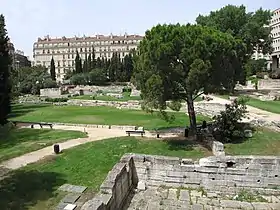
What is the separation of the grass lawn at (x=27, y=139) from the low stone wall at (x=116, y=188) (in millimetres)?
9030

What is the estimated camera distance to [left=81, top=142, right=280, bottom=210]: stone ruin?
460 inches

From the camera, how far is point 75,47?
468 ft

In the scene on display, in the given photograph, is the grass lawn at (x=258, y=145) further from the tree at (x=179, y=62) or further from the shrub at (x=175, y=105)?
the tree at (x=179, y=62)

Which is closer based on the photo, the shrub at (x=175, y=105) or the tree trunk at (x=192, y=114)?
the shrub at (x=175, y=105)

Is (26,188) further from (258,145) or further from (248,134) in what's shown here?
(248,134)

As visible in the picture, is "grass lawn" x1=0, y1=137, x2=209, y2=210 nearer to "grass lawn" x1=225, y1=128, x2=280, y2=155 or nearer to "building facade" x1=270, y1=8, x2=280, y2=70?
"grass lawn" x1=225, y1=128, x2=280, y2=155

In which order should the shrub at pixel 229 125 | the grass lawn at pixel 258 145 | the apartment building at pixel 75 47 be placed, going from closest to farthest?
the grass lawn at pixel 258 145 < the shrub at pixel 229 125 < the apartment building at pixel 75 47

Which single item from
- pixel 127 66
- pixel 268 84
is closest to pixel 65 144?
pixel 268 84

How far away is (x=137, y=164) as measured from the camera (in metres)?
13.4

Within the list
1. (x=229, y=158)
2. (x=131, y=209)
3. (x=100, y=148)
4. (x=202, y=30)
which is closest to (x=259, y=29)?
(x=202, y=30)

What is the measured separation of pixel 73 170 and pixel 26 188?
2.85m

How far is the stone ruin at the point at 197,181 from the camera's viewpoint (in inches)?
460

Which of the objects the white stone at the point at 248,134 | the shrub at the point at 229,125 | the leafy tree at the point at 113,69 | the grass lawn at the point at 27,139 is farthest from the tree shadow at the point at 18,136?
the leafy tree at the point at 113,69

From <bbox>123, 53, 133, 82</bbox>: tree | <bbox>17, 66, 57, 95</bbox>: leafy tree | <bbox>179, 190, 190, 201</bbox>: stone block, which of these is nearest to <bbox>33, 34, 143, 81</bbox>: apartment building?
<bbox>123, 53, 133, 82</bbox>: tree
